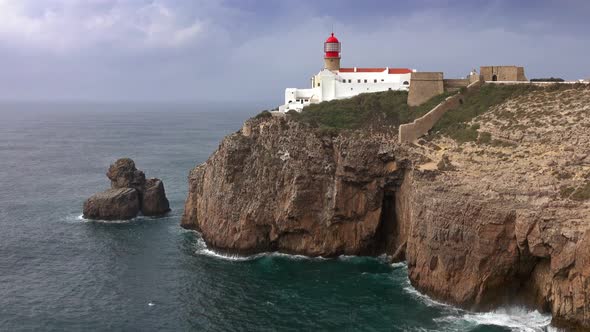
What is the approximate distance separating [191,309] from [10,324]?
12.0m

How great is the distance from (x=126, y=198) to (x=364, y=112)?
93.6 feet

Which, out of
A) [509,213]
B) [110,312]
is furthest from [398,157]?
[110,312]

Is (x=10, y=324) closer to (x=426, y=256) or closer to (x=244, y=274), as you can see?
(x=244, y=274)

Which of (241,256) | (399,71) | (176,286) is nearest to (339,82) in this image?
(399,71)

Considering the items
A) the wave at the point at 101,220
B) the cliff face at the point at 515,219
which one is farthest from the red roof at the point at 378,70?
the wave at the point at 101,220

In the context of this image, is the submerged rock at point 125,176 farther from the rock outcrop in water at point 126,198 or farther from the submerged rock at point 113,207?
the submerged rock at point 113,207

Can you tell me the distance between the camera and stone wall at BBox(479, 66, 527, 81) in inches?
2360

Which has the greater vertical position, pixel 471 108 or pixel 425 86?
pixel 425 86

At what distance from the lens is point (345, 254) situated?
2045 inches

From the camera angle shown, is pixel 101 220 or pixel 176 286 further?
pixel 101 220

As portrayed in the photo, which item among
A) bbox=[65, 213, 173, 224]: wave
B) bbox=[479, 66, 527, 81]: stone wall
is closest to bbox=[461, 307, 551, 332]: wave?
bbox=[479, 66, 527, 81]: stone wall

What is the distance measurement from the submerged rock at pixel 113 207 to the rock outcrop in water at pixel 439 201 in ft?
25.4

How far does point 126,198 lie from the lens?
65.2 m

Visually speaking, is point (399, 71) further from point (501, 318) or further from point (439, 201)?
point (501, 318)
